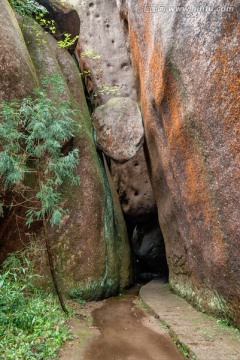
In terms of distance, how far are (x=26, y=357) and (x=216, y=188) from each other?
4.08m

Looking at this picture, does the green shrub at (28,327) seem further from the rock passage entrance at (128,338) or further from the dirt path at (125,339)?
the rock passage entrance at (128,338)

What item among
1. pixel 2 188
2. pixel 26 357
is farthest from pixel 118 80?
pixel 26 357

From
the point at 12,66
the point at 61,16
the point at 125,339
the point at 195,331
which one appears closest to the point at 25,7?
the point at 61,16

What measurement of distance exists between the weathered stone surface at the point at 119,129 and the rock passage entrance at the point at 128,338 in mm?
4202

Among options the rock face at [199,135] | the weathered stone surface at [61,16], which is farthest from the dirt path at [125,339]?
the weathered stone surface at [61,16]

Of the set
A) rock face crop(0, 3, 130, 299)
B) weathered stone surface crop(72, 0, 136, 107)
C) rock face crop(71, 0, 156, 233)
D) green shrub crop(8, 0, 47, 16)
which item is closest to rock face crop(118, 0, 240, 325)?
rock face crop(0, 3, 130, 299)

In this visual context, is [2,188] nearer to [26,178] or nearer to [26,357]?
[26,178]

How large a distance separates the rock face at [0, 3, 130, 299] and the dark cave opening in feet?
11.0

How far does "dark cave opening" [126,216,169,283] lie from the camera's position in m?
13.4

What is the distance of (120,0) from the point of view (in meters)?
11.2

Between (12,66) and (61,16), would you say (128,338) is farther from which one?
(61,16)

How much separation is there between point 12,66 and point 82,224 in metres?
4.34

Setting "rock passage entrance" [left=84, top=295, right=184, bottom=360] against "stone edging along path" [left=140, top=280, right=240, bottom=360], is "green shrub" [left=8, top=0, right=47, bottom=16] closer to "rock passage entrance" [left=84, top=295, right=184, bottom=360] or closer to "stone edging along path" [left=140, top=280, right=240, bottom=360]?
"rock passage entrance" [left=84, top=295, right=184, bottom=360]

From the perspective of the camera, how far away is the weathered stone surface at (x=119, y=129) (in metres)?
9.14
